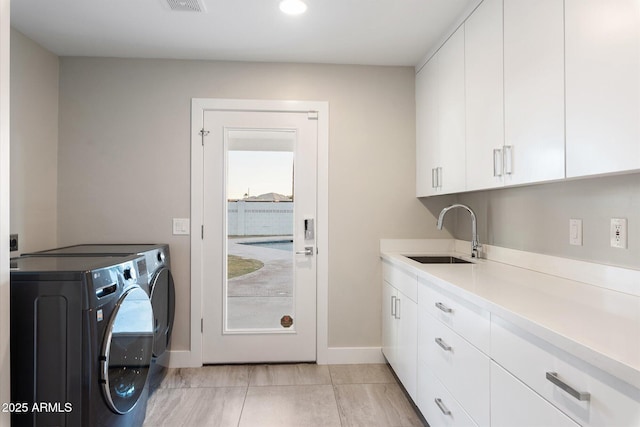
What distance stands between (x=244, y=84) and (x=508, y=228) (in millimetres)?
2096

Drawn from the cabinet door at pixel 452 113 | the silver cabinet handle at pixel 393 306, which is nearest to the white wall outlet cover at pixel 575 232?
the cabinet door at pixel 452 113

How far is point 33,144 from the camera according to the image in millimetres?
2520

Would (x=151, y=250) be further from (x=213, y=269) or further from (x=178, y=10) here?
(x=178, y=10)

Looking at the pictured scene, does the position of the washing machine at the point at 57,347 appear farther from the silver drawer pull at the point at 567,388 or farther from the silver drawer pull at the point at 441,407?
the silver drawer pull at the point at 567,388

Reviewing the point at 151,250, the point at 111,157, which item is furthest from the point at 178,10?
the point at 151,250

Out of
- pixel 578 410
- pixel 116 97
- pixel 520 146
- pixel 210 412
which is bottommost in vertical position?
pixel 210 412

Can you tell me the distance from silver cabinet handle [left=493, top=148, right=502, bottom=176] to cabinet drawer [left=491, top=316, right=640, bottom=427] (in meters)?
0.78

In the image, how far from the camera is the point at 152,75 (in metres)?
2.80

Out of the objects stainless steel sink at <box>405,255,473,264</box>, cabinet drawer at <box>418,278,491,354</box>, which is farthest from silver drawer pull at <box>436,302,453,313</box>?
stainless steel sink at <box>405,255,473,264</box>

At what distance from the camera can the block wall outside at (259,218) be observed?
2.88 meters

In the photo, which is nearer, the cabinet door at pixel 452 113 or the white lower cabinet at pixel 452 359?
the white lower cabinet at pixel 452 359

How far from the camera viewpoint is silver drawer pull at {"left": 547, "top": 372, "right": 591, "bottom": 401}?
2.91 feet

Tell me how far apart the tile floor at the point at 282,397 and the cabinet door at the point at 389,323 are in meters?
0.16

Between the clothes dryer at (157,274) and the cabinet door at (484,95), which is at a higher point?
the cabinet door at (484,95)
